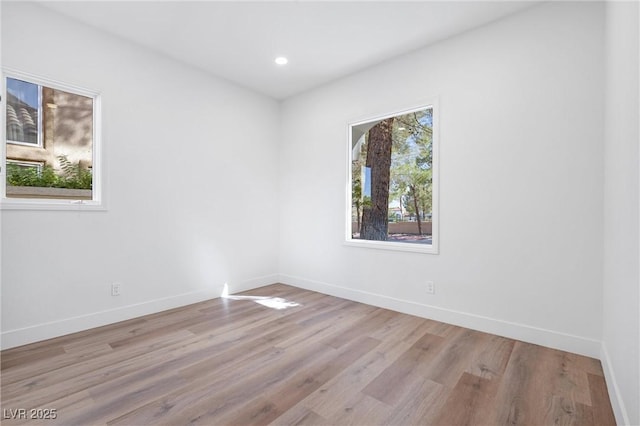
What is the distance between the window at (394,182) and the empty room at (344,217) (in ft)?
0.09

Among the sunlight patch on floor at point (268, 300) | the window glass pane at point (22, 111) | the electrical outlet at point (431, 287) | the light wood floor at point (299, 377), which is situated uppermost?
the window glass pane at point (22, 111)

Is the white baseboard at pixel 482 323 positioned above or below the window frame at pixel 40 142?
below

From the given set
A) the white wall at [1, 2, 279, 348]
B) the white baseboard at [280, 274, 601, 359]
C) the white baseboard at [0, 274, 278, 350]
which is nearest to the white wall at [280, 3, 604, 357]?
the white baseboard at [280, 274, 601, 359]

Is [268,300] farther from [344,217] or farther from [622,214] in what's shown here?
[622,214]

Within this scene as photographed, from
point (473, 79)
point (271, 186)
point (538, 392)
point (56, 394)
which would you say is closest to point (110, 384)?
point (56, 394)

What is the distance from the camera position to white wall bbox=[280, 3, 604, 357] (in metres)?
2.33

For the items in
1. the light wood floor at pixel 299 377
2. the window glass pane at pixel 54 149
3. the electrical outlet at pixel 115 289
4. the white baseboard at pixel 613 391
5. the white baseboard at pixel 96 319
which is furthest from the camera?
the electrical outlet at pixel 115 289

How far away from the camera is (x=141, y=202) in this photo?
10.4 ft

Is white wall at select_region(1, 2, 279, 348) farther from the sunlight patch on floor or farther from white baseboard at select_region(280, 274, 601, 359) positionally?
white baseboard at select_region(280, 274, 601, 359)

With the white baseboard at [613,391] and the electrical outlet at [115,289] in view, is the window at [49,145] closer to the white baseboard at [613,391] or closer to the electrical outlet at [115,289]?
the electrical outlet at [115,289]

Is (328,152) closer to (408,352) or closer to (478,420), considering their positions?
(408,352)

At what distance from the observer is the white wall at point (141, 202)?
2512 millimetres

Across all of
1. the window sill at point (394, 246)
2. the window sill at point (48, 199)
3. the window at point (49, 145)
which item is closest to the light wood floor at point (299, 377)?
the window sill at point (394, 246)

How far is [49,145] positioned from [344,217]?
10.1 ft
